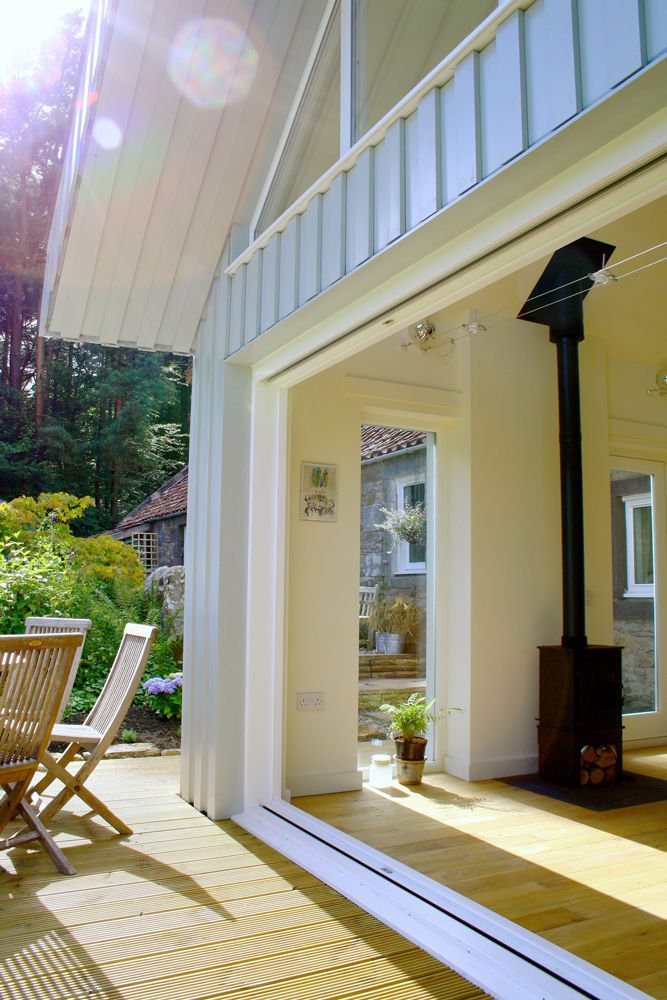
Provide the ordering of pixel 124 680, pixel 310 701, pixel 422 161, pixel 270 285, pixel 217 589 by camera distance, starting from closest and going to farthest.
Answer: pixel 422 161, pixel 270 285, pixel 124 680, pixel 217 589, pixel 310 701

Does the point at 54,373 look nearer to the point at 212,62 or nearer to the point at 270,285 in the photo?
the point at 212,62

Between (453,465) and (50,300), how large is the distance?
9.85 ft

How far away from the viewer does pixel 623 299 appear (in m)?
5.86

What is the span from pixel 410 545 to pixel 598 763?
6.39ft

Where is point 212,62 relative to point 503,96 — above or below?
above

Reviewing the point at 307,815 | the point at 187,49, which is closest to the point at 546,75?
the point at 187,49

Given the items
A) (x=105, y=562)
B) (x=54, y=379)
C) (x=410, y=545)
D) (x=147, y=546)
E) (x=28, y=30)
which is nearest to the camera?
(x=410, y=545)

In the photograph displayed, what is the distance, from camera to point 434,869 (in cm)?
358

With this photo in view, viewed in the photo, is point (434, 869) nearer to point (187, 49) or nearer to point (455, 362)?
point (455, 362)

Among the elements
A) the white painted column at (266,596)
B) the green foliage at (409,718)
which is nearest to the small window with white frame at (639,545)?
the green foliage at (409,718)

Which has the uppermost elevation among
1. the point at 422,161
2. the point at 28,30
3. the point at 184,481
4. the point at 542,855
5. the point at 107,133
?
the point at 28,30

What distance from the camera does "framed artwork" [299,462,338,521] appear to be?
5.05 metres

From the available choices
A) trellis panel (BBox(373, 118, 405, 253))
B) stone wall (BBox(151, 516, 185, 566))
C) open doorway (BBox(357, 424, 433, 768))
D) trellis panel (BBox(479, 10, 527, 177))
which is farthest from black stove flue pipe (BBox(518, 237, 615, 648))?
stone wall (BBox(151, 516, 185, 566))

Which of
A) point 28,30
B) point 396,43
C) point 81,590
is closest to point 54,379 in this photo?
point 28,30
